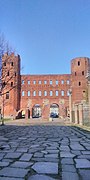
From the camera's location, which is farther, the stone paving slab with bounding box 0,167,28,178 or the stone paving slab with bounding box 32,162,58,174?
the stone paving slab with bounding box 32,162,58,174

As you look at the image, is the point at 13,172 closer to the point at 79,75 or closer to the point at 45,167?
the point at 45,167

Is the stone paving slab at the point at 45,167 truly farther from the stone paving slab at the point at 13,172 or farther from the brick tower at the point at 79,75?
the brick tower at the point at 79,75

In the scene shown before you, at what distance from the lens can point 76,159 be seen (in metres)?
5.65

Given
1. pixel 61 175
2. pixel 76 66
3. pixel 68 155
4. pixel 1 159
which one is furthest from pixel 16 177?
pixel 76 66

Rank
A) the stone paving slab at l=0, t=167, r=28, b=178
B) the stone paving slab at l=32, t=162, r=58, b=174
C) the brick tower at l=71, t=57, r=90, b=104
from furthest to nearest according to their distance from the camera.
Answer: the brick tower at l=71, t=57, r=90, b=104 → the stone paving slab at l=32, t=162, r=58, b=174 → the stone paving slab at l=0, t=167, r=28, b=178

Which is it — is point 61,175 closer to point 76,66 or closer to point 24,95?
point 76,66

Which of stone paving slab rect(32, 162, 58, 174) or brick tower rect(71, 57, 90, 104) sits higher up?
brick tower rect(71, 57, 90, 104)

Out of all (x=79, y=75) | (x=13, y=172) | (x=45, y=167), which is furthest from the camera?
(x=79, y=75)

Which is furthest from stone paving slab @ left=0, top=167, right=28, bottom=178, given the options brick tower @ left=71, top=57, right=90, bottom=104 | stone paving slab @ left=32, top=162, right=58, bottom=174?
brick tower @ left=71, top=57, right=90, bottom=104

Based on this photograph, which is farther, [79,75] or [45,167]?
[79,75]

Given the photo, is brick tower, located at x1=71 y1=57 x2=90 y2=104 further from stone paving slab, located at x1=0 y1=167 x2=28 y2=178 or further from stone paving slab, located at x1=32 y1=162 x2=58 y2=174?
stone paving slab, located at x1=0 y1=167 x2=28 y2=178

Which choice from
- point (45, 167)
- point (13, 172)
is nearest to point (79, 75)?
point (45, 167)

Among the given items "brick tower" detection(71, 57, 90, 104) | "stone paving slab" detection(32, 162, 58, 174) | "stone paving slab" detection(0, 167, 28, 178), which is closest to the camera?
"stone paving slab" detection(0, 167, 28, 178)

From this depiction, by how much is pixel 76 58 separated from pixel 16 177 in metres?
51.8
